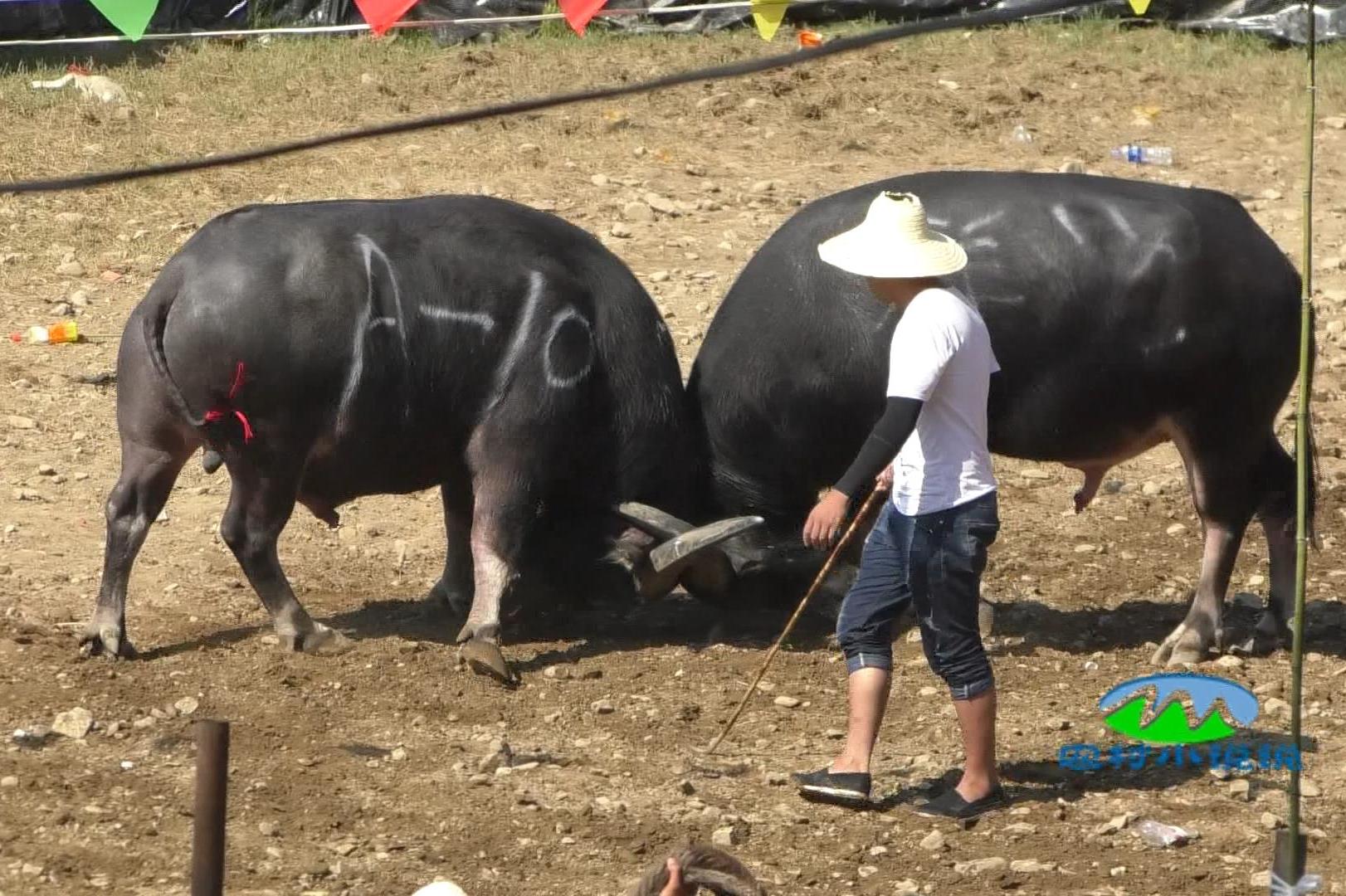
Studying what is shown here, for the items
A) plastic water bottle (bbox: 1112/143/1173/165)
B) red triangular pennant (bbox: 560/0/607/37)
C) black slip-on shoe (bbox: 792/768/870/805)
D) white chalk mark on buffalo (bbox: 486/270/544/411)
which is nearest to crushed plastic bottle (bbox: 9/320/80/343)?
white chalk mark on buffalo (bbox: 486/270/544/411)

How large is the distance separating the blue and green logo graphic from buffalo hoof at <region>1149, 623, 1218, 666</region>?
124 mm

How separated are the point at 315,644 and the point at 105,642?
677 millimetres

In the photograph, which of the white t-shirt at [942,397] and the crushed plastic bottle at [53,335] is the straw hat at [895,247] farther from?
the crushed plastic bottle at [53,335]

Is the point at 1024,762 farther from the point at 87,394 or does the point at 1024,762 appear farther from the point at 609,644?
the point at 87,394

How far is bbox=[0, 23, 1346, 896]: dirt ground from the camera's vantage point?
5.10 metres

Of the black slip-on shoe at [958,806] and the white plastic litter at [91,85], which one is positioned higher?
the white plastic litter at [91,85]

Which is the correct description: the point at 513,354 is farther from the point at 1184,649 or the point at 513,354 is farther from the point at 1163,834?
the point at 1163,834

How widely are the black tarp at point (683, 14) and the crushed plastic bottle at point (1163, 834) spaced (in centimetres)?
871

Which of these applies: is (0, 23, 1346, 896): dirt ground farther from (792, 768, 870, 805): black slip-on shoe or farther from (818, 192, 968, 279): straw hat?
(818, 192, 968, 279): straw hat

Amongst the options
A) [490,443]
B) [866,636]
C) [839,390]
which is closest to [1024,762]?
[866,636]

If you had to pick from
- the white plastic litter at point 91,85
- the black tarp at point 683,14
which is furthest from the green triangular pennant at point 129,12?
the black tarp at point 683,14

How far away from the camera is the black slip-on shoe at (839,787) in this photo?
17.3 feet

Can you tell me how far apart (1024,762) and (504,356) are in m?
2.22

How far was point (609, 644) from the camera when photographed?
689 centimetres
